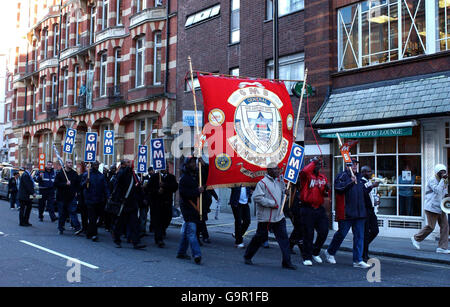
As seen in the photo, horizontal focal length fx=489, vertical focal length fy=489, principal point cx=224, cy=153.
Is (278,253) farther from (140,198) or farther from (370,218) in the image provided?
(140,198)

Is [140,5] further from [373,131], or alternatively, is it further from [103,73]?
[373,131]

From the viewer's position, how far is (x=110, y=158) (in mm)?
28406

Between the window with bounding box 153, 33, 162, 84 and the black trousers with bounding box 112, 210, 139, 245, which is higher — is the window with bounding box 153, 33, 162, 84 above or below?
above

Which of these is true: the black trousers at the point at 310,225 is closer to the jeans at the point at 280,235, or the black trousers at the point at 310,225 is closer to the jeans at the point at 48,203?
the jeans at the point at 280,235

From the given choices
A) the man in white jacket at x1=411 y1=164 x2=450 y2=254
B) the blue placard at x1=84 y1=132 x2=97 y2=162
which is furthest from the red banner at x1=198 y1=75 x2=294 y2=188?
the blue placard at x1=84 y1=132 x2=97 y2=162

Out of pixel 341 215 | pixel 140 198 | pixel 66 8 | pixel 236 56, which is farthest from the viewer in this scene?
pixel 66 8

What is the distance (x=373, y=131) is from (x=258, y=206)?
21.2 ft

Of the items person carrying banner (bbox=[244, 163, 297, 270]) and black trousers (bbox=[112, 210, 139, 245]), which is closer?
person carrying banner (bbox=[244, 163, 297, 270])

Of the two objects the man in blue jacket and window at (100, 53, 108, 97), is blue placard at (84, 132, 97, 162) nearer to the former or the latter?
the man in blue jacket

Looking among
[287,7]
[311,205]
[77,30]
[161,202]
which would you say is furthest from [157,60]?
[311,205]

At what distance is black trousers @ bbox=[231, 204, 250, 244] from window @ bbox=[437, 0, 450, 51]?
6865 millimetres

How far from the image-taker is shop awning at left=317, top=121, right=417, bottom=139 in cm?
1285
